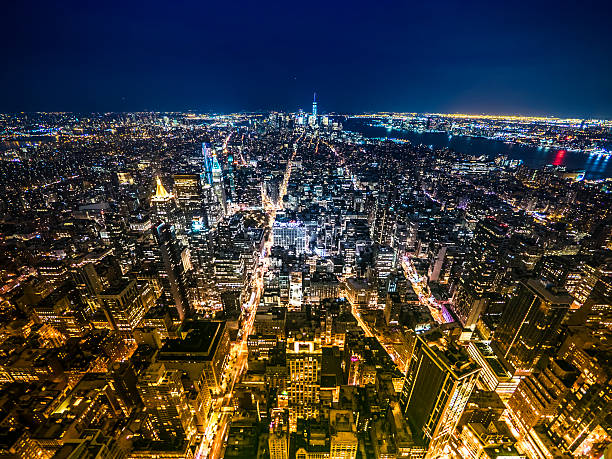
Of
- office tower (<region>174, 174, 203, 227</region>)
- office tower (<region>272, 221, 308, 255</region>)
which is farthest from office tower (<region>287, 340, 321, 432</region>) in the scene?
office tower (<region>174, 174, 203, 227</region>)

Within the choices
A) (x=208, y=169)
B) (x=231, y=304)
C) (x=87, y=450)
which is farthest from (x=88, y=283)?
(x=208, y=169)

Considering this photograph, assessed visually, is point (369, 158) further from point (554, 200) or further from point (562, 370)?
point (562, 370)

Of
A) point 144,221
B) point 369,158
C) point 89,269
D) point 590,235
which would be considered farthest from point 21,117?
point 590,235

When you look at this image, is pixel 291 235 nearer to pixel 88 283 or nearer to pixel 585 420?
pixel 88 283

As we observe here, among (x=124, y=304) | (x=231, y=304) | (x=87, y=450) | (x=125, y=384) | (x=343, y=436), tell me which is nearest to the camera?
(x=87, y=450)

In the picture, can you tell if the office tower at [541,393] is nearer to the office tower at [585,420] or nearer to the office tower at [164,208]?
the office tower at [585,420]

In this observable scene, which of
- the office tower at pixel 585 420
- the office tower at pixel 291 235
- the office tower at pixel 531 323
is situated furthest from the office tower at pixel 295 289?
→ the office tower at pixel 585 420
